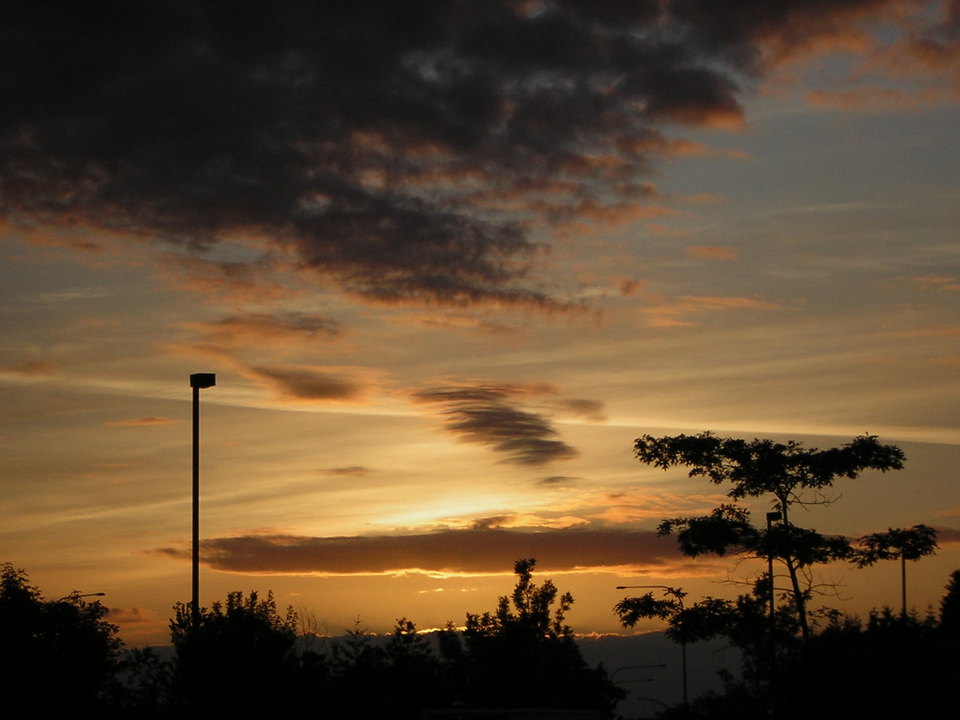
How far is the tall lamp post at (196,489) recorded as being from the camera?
27.8 m

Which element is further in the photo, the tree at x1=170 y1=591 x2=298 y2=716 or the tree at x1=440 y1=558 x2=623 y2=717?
the tree at x1=440 y1=558 x2=623 y2=717

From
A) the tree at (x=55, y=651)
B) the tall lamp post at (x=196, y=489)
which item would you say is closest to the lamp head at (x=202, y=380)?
the tall lamp post at (x=196, y=489)

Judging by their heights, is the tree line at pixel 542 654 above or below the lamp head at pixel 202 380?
below

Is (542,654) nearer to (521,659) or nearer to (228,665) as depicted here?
(521,659)

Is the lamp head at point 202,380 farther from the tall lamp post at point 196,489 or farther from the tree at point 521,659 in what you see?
the tree at point 521,659

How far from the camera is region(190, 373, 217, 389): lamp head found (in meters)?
30.0

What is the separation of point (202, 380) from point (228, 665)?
23.4 feet

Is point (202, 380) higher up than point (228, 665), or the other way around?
point (202, 380)

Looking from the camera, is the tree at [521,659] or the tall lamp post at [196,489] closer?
the tall lamp post at [196,489]

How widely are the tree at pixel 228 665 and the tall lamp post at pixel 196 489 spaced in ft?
1.50

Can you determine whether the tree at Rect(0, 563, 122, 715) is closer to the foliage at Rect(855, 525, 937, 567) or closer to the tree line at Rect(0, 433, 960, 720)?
the tree line at Rect(0, 433, 960, 720)

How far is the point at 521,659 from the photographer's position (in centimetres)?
4209

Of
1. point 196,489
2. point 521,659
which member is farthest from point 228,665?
point 521,659

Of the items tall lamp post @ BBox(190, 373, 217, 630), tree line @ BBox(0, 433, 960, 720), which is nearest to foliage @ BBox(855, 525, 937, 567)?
tree line @ BBox(0, 433, 960, 720)
